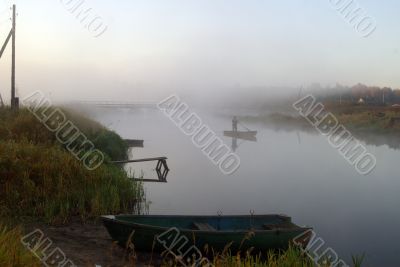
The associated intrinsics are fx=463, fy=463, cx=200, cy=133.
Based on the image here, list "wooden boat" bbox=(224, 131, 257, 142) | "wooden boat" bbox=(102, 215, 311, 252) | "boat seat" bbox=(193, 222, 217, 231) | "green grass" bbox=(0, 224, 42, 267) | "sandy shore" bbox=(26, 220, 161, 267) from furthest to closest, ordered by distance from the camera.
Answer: "wooden boat" bbox=(224, 131, 257, 142) < "boat seat" bbox=(193, 222, 217, 231) < "wooden boat" bbox=(102, 215, 311, 252) < "sandy shore" bbox=(26, 220, 161, 267) < "green grass" bbox=(0, 224, 42, 267)

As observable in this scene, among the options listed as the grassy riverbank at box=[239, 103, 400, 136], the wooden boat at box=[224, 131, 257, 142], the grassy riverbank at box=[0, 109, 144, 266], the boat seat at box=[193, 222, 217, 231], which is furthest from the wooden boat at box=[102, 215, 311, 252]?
→ the grassy riverbank at box=[239, 103, 400, 136]

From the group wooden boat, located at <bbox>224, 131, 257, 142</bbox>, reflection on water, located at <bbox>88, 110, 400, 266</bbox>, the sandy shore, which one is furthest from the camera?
wooden boat, located at <bbox>224, 131, 257, 142</bbox>

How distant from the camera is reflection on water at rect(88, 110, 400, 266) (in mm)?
14734

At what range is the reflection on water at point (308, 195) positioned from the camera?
1473cm

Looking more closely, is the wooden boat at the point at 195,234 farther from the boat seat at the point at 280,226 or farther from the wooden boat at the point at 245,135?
the wooden boat at the point at 245,135

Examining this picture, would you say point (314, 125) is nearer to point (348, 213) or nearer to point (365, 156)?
point (365, 156)

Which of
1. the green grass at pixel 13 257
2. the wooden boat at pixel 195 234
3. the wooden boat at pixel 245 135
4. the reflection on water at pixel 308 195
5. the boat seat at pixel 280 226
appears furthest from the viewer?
the wooden boat at pixel 245 135

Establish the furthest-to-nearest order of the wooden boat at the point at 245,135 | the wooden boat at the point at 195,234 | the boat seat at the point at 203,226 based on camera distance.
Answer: the wooden boat at the point at 245,135
the boat seat at the point at 203,226
the wooden boat at the point at 195,234

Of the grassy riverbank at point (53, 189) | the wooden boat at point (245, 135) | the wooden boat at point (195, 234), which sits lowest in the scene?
the wooden boat at point (195, 234)

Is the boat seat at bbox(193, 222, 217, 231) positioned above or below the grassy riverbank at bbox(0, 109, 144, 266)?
below

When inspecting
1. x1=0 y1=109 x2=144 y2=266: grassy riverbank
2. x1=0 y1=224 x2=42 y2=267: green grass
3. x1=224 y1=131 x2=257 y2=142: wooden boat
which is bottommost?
x1=0 y1=224 x2=42 y2=267: green grass

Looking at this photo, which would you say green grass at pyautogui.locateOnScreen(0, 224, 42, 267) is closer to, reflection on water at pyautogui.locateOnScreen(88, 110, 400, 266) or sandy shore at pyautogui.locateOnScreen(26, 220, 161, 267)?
sandy shore at pyautogui.locateOnScreen(26, 220, 161, 267)

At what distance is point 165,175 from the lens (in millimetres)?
25969

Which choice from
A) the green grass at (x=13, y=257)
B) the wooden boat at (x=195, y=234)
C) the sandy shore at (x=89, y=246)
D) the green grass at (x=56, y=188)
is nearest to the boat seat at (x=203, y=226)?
the wooden boat at (x=195, y=234)
